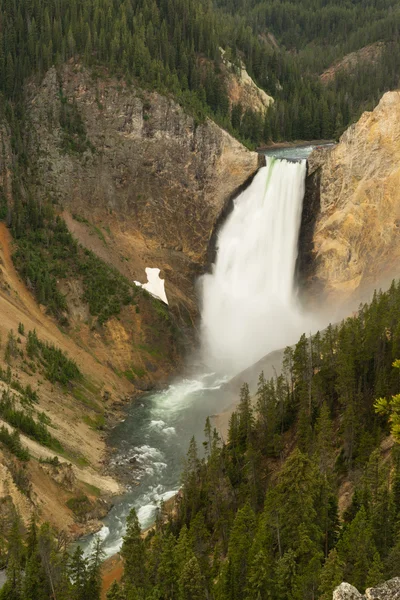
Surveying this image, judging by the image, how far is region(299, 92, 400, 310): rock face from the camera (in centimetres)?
7794

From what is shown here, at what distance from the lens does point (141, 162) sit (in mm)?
92312

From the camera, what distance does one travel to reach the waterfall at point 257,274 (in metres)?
85.9

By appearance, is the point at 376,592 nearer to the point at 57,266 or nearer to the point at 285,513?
the point at 285,513

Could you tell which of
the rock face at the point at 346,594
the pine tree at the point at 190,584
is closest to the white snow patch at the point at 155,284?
the pine tree at the point at 190,584

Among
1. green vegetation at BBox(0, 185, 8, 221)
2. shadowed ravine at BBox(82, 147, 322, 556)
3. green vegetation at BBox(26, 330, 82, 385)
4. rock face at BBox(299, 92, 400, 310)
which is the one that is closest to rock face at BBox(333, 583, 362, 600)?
shadowed ravine at BBox(82, 147, 322, 556)

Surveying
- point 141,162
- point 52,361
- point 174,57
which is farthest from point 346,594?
point 174,57

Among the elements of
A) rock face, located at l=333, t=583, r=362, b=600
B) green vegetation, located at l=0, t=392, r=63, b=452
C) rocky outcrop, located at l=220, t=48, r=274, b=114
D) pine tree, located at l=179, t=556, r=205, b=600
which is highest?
rocky outcrop, located at l=220, t=48, r=274, b=114

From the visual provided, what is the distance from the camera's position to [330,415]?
53000mm

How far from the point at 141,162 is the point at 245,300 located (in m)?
22.1

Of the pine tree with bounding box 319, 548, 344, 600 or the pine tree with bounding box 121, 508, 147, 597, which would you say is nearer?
the pine tree with bounding box 319, 548, 344, 600

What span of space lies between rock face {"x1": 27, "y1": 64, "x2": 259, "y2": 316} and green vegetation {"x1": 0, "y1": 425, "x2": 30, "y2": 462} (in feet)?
132

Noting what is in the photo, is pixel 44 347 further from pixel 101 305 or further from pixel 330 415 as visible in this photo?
pixel 330 415

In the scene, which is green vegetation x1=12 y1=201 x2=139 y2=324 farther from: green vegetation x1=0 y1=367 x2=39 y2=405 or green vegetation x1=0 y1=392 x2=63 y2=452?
green vegetation x1=0 y1=392 x2=63 y2=452

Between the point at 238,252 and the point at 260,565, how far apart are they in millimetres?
60126
